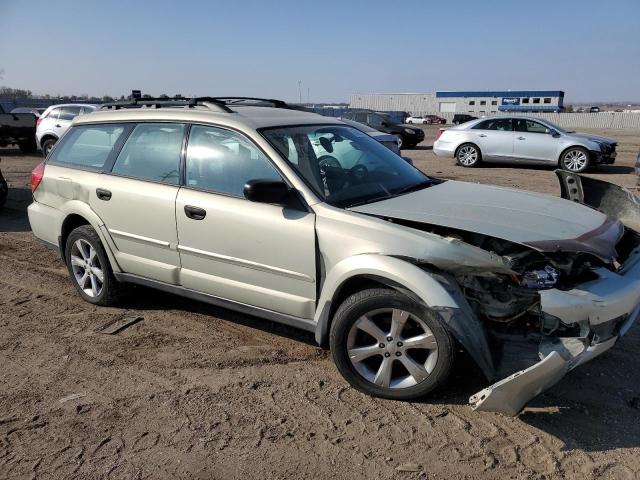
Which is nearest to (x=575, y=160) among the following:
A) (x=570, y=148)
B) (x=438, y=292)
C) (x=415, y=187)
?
(x=570, y=148)

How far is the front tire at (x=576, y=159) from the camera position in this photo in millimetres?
14055

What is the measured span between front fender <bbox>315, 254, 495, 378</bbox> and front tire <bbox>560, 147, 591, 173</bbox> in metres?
12.5

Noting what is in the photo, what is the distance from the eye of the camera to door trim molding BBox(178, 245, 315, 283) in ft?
11.7

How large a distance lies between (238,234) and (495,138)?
42.4 ft

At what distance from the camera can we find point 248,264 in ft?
12.4

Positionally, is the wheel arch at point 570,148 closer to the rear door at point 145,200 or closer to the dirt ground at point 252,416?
the dirt ground at point 252,416

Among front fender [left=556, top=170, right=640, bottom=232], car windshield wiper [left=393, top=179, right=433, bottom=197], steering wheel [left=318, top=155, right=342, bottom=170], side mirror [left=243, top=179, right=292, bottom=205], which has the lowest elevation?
front fender [left=556, top=170, right=640, bottom=232]

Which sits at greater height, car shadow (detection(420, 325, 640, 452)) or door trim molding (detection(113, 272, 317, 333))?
door trim molding (detection(113, 272, 317, 333))

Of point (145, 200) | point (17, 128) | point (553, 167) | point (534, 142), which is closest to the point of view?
point (145, 200)

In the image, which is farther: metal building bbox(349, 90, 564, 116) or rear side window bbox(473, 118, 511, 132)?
metal building bbox(349, 90, 564, 116)

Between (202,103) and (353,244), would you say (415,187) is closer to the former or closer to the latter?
(353,244)

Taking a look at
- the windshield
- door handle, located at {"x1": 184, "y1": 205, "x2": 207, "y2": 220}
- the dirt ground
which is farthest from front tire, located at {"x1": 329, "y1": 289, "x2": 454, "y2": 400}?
door handle, located at {"x1": 184, "y1": 205, "x2": 207, "y2": 220}

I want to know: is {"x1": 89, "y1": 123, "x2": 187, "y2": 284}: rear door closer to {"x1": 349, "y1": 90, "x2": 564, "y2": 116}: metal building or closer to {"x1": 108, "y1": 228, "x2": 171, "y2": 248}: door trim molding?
{"x1": 108, "y1": 228, "x2": 171, "y2": 248}: door trim molding

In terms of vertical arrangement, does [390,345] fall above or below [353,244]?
below
